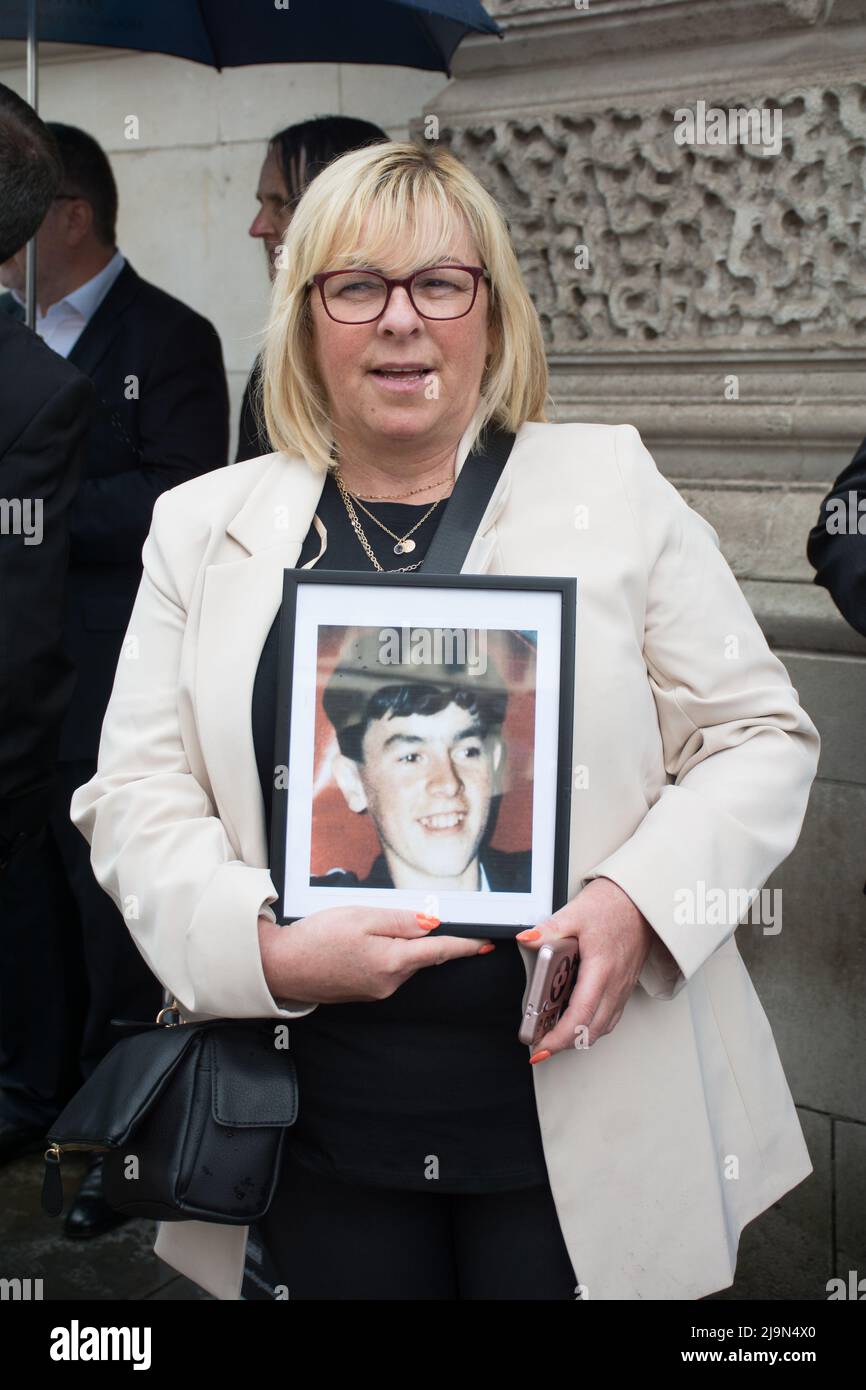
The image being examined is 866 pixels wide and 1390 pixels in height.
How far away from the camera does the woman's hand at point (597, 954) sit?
173 centimetres

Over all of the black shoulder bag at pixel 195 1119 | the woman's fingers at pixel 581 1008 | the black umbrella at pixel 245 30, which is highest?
the black umbrella at pixel 245 30

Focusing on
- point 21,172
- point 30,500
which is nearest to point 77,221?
point 21,172

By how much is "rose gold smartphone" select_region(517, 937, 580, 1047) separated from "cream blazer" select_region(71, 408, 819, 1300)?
0.13 metres

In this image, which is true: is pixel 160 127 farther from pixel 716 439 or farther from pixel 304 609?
pixel 304 609

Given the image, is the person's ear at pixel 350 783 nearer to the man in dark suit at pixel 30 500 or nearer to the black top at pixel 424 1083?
the black top at pixel 424 1083

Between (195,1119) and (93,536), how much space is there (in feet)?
7.24

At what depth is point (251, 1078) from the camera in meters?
1.88

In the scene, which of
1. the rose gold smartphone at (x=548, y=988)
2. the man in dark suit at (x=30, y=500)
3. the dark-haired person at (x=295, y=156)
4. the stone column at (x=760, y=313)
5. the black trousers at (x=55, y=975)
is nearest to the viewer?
the rose gold smartphone at (x=548, y=988)

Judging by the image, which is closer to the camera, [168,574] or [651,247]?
[168,574]

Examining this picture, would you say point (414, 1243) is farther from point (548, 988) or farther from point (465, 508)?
point (465, 508)

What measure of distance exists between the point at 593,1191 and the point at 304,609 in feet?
2.79

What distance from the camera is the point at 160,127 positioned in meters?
5.29

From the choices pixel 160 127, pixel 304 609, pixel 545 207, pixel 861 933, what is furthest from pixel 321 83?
pixel 304 609

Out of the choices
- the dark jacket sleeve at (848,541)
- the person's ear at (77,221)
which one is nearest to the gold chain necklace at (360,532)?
the dark jacket sleeve at (848,541)
